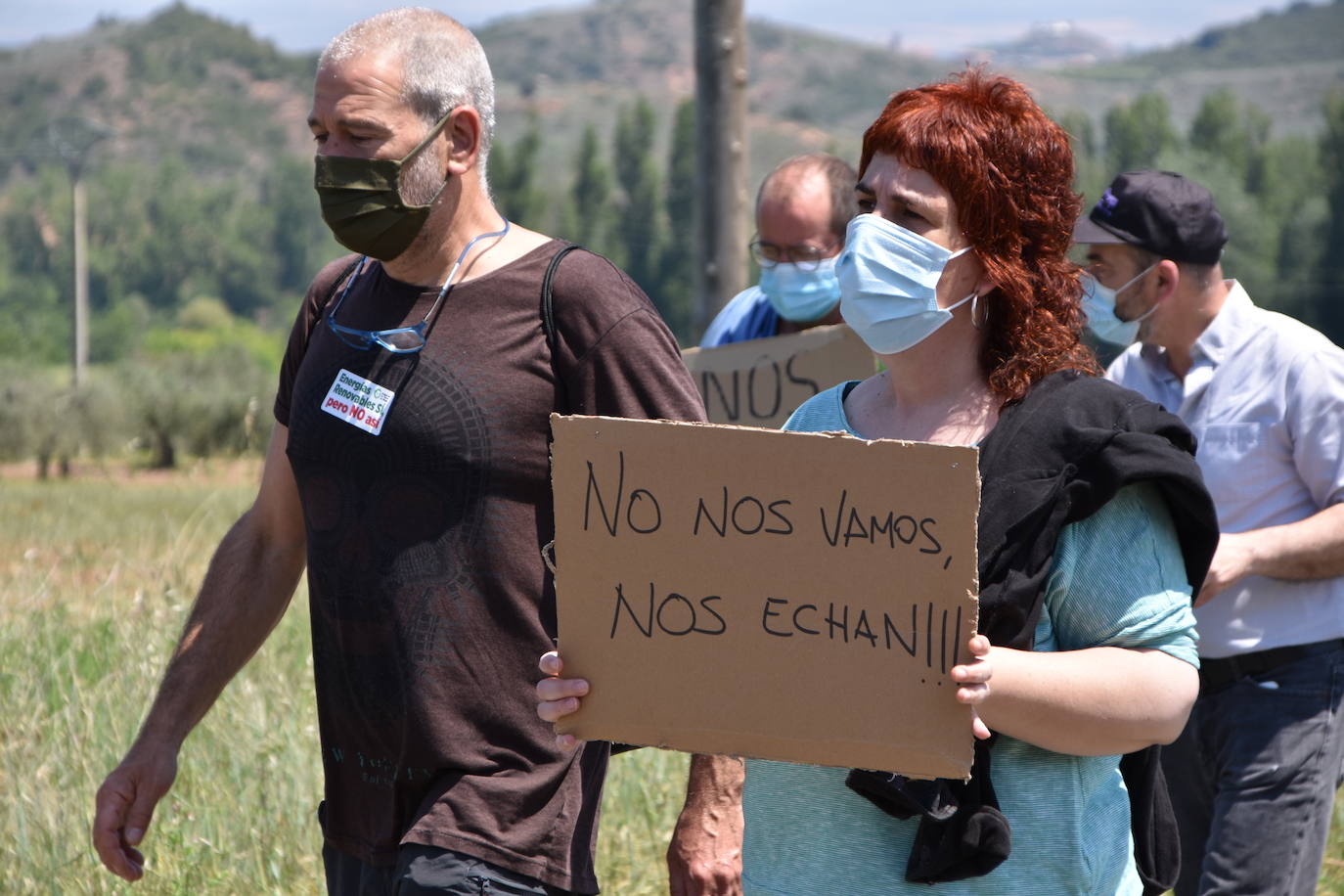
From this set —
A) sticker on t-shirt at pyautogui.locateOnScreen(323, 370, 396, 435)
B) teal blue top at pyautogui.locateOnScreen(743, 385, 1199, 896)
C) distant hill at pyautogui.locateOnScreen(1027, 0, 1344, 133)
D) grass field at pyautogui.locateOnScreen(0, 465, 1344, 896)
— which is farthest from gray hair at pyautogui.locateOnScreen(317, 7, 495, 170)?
distant hill at pyautogui.locateOnScreen(1027, 0, 1344, 133)

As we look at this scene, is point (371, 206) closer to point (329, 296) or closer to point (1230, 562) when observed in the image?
point (329, 296)

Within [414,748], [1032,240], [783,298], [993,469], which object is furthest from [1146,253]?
[414,748]

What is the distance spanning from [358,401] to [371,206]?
0.35 m

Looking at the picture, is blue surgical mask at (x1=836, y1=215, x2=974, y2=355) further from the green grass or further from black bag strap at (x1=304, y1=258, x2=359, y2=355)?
the green grass

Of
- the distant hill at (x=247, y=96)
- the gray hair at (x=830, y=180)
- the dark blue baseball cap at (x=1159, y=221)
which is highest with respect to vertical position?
the dark blue baseball cap at (x=1159, y=221)

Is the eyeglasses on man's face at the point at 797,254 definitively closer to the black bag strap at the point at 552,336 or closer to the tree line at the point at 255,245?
the black bag strap at the point at 552,336

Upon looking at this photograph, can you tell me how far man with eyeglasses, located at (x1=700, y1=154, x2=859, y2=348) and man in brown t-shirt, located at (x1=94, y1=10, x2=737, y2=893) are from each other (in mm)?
1820


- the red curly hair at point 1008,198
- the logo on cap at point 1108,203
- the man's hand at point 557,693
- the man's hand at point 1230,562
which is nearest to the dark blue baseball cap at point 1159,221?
the logo on cap at point 1108,203

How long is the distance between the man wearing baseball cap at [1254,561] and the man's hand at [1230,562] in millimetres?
12

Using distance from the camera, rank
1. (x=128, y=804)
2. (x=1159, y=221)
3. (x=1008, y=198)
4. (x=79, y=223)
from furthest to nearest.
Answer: (x=79, y=223), (x=1159, y=221), (x=128, y=804), (x=1008, y=198)

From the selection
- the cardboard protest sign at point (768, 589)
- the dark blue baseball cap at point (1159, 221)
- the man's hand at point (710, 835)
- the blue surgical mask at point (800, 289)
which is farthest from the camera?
the blue surgical mask at point (800, 289)

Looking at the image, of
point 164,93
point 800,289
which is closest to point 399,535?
point 800,289

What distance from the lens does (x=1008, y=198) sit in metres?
2.13

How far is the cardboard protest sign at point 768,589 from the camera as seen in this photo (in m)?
1.84
